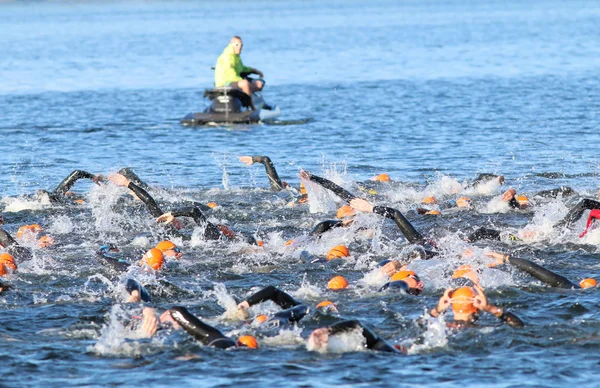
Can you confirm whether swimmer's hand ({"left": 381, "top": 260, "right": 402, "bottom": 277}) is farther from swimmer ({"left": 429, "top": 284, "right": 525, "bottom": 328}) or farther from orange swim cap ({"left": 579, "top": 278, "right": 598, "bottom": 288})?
orange swim cap ({"left": 579, "top": 278, "right": 598, "bottom": 288})

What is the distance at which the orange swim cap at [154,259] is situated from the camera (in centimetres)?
1484

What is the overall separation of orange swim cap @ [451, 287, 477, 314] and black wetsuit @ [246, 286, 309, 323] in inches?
67.4

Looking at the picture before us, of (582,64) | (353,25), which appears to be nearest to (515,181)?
(582,64)

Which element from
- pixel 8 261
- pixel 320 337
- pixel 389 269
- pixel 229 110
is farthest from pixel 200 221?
pixel 229 110

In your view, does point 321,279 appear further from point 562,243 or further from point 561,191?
point 561,191

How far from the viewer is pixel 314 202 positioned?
750 inches

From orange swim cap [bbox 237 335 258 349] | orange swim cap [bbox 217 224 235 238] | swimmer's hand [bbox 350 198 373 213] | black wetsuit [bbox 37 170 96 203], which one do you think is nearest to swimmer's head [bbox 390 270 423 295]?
swimmer's hand [bbox 350 198 373 213]

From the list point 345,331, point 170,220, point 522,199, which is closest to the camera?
point 345,331

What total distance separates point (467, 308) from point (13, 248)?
735 cm

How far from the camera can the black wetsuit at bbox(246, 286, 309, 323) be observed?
11844 mm

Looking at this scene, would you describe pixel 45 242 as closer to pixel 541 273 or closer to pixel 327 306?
pixel 327 306

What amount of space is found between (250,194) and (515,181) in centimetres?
575

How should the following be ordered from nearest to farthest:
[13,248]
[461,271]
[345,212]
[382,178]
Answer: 1. [461,271]
2. [13,248]
3. [345,212]
4. [382,178]

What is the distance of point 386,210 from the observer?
1485 centimetres
